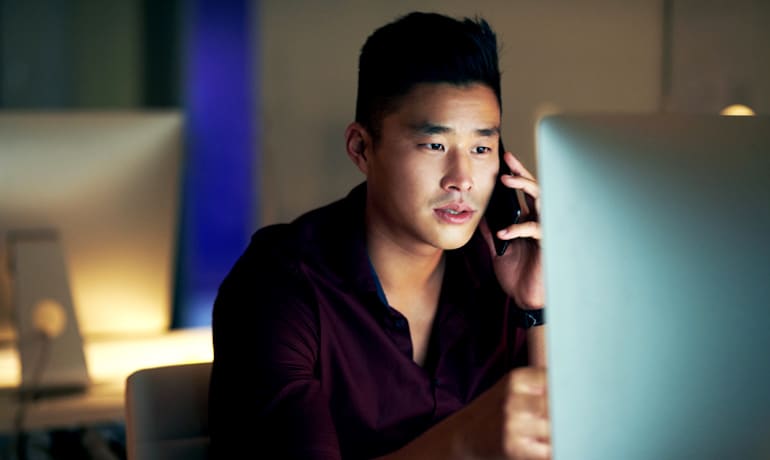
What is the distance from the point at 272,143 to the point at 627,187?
2093 mm

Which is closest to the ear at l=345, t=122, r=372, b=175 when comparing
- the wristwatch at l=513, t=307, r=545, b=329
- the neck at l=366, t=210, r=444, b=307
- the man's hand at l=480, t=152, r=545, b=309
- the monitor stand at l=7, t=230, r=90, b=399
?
the neck at l=366, t=210, r=444, b=307

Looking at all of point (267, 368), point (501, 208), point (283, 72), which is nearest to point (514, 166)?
point (501, 208)

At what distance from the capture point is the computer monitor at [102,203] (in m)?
1.64

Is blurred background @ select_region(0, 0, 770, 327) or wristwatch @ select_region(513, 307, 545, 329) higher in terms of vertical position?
blurred background @ select_region(0, 0, 770, 327)

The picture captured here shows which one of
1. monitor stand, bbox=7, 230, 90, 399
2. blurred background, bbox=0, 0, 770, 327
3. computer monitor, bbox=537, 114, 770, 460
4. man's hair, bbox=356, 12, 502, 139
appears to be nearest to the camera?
computer monitor, bbox=537, 114, 770, 460

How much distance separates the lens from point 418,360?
1.34 m

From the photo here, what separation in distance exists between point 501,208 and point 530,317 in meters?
0.17

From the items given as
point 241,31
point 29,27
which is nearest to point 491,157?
point 241,31

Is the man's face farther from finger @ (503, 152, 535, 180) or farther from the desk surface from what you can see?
the desk surface

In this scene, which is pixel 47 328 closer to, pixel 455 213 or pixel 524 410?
pixel 455 213

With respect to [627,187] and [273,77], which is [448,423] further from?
[273,77]

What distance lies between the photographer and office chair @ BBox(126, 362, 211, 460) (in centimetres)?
111

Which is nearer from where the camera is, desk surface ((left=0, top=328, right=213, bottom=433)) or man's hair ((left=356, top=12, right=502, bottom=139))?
man's hair ((left=356, top=12, right=502, bottom=139))

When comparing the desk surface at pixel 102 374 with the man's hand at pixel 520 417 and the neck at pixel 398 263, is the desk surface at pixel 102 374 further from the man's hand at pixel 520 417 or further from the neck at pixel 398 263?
the man's hand at pixel 520 417
